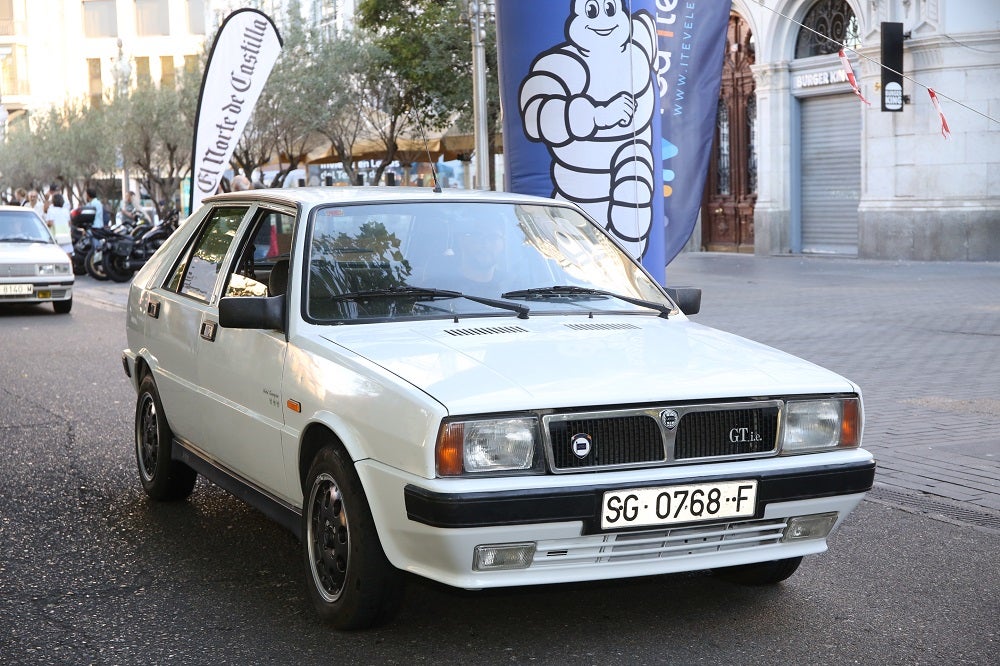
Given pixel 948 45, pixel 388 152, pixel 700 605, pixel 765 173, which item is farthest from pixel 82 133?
pixel 700 605

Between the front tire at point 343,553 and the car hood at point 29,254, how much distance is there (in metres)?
14.4

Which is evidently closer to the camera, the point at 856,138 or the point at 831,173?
the point at 856,138

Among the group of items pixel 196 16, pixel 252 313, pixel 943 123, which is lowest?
pixel 252 313

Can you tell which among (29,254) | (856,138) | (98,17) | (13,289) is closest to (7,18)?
(98,17)

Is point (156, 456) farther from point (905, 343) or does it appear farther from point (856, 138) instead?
point (856, 138)

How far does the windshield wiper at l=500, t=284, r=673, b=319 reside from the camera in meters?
5.03

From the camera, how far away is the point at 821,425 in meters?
4.31

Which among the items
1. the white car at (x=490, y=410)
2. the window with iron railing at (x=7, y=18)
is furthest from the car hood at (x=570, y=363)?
the window with iron railing at (x=7, y=18)

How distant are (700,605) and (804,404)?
0.82 metres

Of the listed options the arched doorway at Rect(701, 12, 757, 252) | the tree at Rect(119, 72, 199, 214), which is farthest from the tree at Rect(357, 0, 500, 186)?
the tree at Rect(119, 72, 199, 214)

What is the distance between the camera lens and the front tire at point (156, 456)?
6141 millimetres

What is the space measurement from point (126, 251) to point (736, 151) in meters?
12.3

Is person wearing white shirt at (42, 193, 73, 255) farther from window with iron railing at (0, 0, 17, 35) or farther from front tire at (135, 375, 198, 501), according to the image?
window with iron railing at (0, 0, 17, 35)

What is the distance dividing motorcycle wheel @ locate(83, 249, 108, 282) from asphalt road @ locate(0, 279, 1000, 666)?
2025 centimetres
